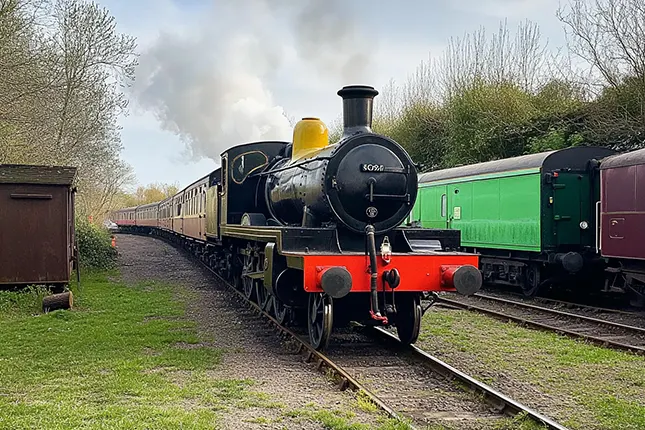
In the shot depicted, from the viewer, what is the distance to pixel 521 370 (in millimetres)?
6891

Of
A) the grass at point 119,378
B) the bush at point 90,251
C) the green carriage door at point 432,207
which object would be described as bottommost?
the grass at point 119,378

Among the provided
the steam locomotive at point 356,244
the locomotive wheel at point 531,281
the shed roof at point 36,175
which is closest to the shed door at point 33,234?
the shed roof at point 36,175

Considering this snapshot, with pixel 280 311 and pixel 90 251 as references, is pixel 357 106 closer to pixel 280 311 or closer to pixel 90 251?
pixel 280 311

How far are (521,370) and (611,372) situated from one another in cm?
96

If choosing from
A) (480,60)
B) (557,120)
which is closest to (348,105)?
(557,120)

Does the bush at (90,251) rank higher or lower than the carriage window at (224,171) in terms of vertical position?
lower

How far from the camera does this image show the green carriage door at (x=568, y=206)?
1253 centimetres

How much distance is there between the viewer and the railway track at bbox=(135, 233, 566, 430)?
5.30 metres

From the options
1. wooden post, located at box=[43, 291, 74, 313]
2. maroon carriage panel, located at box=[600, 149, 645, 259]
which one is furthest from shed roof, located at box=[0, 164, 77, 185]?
maroon carriage panel, located at box=[600, 149, 645, 259]

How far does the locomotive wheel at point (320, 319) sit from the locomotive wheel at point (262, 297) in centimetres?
227

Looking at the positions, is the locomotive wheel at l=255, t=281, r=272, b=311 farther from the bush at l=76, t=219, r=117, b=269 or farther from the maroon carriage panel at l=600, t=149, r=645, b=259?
the bush at l=76, t=219, r=117, b=269

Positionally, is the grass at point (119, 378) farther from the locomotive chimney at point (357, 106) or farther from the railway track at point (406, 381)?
the locomotive chimney at point (357, 106)

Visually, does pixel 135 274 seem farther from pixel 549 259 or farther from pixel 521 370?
pixel 521 370

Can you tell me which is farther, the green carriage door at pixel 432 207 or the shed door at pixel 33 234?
the green carriage door at pixel 432 207
